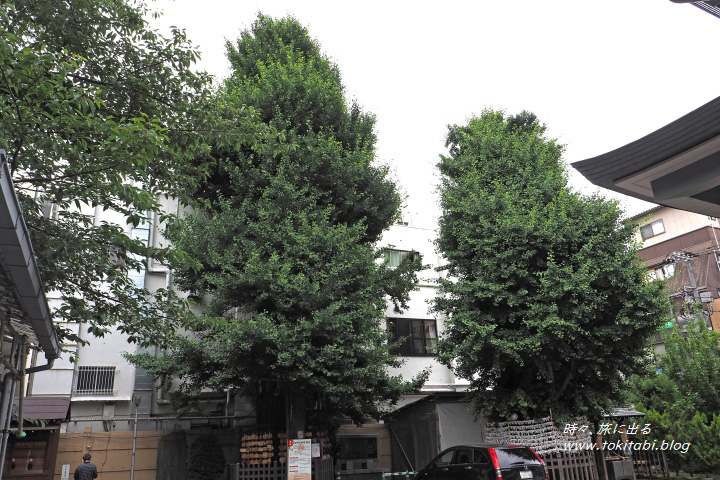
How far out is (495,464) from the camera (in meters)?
10.3

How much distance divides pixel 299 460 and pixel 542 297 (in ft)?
24.2

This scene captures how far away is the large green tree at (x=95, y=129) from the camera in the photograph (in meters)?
6.01

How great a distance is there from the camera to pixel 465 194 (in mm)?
15812

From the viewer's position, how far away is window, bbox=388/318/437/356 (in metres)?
21.0

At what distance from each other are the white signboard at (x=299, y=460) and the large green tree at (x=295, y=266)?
0.78 m

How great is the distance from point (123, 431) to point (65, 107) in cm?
1236

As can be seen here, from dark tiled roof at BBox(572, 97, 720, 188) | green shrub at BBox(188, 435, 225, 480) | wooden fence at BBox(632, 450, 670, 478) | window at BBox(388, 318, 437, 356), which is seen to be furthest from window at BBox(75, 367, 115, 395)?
wooden fence at BBox(632, 450, 670, 478)

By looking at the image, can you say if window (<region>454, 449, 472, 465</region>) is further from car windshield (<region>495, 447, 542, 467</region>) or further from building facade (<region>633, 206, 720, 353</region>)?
building facade (<region>633, 206, 720, 353</region>)

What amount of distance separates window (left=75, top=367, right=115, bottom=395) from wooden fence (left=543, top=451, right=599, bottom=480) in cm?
1324

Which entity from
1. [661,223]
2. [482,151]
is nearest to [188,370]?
[482,151]

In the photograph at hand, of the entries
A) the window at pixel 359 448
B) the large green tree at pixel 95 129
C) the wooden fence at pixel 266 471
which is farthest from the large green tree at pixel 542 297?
the large green tree at pixel 95 129

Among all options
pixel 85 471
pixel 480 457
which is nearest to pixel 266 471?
pixel 85 471

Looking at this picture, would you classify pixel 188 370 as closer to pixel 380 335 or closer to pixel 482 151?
pixel 380 335

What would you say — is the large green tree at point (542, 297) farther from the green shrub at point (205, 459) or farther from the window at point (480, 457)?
the green shrub at point (205, 459)
